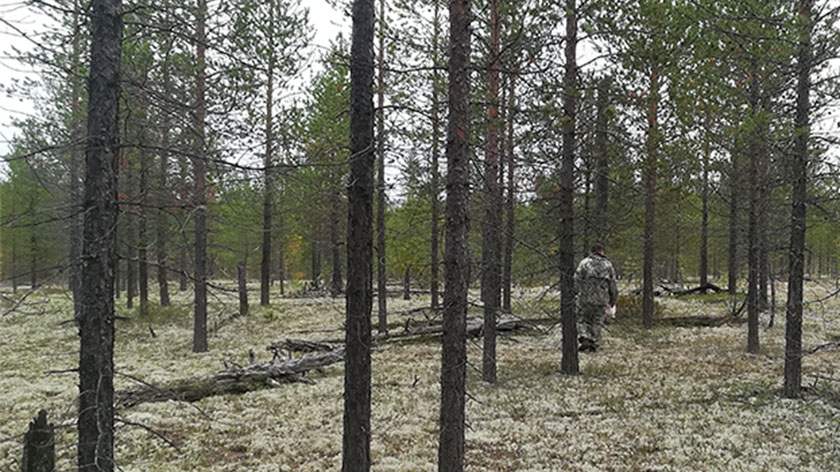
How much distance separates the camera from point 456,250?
18.2 ft

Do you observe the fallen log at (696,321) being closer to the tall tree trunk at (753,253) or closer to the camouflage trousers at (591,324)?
the tall tree trunk at (753,253)

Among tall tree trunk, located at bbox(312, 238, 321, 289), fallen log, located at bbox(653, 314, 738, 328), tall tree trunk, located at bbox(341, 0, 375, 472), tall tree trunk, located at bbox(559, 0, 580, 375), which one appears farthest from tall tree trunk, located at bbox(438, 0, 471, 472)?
tall tree trunk, located at bbox(312, 238, 321, 289)

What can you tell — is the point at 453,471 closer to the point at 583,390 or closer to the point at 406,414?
the point at 406,414

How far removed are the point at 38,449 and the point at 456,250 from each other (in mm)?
5527

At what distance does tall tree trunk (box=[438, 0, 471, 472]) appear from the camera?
215 inches

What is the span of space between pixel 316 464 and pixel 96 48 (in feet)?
19.4

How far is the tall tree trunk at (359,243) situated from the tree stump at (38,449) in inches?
144

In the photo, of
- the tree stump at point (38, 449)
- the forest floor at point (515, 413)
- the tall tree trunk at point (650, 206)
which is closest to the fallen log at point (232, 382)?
the forest floor at point (515, 413)

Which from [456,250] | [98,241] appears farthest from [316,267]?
[98,241]

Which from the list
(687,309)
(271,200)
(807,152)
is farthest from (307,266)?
(807,152)

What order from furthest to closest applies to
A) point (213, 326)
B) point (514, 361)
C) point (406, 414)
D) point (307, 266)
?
point (307, 266)
point (213, 326)
point (514, 361)
point (406, 414)

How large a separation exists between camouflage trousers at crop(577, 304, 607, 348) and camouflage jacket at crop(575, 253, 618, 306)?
0.33m

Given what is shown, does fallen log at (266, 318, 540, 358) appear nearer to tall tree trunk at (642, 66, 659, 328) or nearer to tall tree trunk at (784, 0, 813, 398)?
tall tree trunk at (642, 66, 659, 328)

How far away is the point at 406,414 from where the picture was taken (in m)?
9.59
